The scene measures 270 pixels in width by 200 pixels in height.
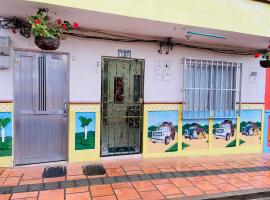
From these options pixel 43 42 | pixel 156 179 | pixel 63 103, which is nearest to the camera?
pixel 43 42

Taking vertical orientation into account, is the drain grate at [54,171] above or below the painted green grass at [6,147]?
below

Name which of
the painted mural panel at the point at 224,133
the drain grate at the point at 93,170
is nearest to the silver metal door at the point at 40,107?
the drain grate at the point at 93,170

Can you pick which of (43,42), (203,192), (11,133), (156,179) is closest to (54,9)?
(43,42)

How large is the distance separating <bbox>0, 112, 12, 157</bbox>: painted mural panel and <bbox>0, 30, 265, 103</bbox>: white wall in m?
0.39

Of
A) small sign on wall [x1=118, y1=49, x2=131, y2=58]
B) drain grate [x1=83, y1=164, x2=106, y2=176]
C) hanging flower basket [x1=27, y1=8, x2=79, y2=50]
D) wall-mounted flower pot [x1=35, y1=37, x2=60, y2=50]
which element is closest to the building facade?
small sign on wall [x1=118, y1=49, x2=131, y2=58]

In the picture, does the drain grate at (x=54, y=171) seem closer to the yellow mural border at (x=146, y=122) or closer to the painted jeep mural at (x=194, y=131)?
the yellow mural border at (x=146, y=122)

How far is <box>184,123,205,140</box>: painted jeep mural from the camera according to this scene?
6.71m

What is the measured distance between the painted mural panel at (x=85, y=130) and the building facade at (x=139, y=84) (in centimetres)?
2

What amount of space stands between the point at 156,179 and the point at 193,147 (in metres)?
2.14

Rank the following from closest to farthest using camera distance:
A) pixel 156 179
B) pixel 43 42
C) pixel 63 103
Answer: pixel 43 42, pixel 156 179, pixel 63 103

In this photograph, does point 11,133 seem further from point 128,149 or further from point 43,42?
point 128,149

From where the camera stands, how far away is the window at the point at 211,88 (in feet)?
21.8

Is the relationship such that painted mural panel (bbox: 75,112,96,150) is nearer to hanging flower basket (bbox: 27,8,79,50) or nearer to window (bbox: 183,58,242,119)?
hanging flower basket (bbox: 27,8,79,50)

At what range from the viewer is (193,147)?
677 centimetres
